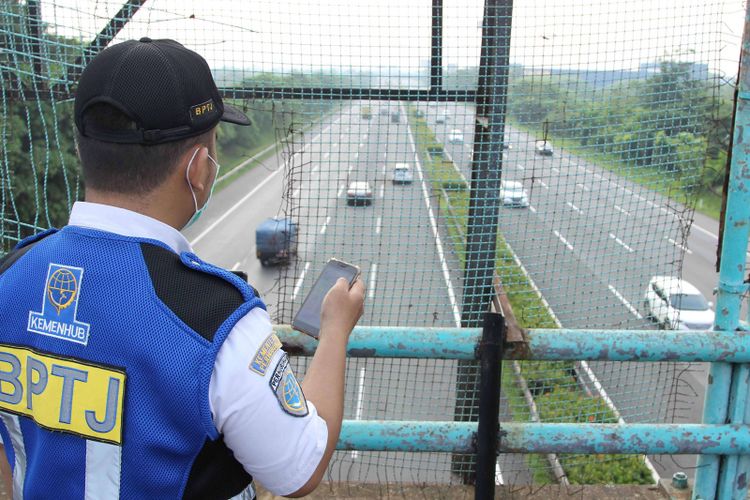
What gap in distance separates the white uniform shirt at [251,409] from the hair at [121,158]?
0.17ft

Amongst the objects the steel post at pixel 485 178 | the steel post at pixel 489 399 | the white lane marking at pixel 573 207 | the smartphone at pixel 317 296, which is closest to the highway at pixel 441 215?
the white lane marking at pixel 573 207

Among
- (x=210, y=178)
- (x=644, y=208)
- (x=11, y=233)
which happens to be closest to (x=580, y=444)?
(x=644, y=208)

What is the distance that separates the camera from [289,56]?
279cm

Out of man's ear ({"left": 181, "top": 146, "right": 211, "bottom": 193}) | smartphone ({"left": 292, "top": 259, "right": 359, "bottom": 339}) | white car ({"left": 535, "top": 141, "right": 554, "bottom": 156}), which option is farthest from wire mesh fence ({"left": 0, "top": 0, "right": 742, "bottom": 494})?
man's ear ({"left": 181, "top": 146, "right": 211, "bottom": 193})

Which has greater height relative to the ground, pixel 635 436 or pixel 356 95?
pixel 356 95

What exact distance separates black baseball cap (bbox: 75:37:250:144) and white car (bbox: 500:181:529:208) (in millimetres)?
2161

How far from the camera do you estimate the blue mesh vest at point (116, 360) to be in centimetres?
121

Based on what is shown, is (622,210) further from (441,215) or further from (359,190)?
(359,190)

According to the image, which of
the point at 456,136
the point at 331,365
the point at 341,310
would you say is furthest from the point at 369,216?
the point at 331,365

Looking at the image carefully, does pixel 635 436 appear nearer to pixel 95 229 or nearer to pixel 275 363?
pixel 275 363

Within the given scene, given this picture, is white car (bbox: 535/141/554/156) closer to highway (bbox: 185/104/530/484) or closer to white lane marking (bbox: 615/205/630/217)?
white lane marking (bbox: 615/205/630/217)

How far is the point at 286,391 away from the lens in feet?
4.18

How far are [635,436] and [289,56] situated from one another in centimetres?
198

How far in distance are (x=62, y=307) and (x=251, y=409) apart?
387mm
